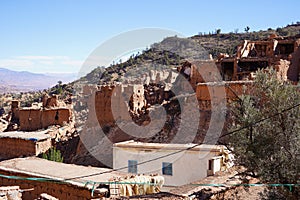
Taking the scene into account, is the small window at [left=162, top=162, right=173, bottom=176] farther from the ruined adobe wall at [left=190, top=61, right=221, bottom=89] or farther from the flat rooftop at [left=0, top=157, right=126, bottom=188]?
the ruined adobe wall at [left=190, top=61, right=221, bottom=89]

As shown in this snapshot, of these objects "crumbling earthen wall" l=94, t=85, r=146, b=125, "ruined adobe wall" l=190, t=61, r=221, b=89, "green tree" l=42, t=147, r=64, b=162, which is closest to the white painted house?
"green tree" l=42, t=147, r=64, b=162

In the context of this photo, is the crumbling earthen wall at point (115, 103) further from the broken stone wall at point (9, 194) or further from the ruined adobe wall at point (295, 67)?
the broken stone wall at point (9, 194)

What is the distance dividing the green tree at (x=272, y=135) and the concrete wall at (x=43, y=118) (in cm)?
1507

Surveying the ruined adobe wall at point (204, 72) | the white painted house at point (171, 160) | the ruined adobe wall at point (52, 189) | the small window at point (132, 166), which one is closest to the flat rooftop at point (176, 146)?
the white painted house at point (171, 160)

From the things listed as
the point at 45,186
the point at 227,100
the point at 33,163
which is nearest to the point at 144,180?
the point at 45,186

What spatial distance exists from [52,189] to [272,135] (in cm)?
606

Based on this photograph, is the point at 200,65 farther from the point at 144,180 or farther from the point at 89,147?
the point at 144,180

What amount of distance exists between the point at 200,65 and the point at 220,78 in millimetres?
1247

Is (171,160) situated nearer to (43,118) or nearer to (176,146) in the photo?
(176,146)

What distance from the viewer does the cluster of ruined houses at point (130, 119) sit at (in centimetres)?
1054

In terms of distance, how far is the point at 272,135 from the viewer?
6797 mm

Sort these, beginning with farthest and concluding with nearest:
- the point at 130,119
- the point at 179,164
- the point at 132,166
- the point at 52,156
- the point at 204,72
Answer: the point at 130,119, the point at 204,72, the point at 52,156, the point at 132,166, the point at 179,164

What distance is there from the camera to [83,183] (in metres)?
9.46

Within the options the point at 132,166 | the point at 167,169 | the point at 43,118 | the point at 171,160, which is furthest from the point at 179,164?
the point at 43,118
